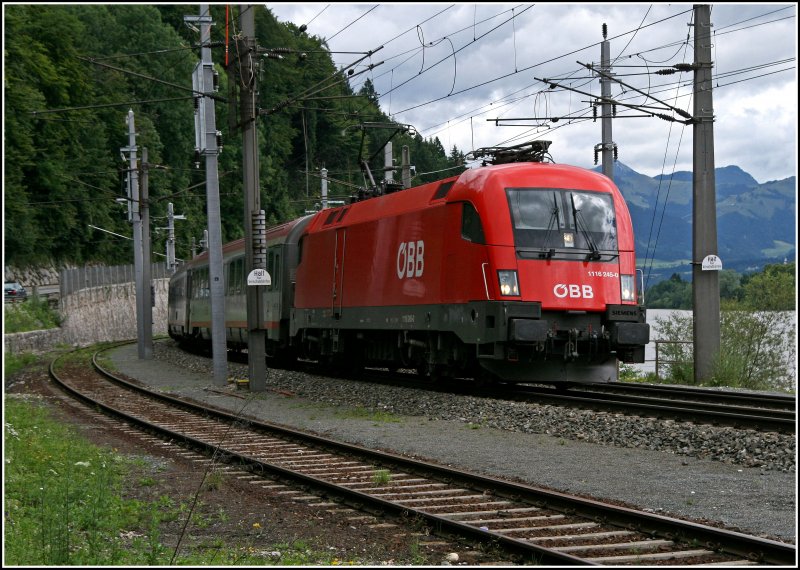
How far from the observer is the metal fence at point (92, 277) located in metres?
55.2

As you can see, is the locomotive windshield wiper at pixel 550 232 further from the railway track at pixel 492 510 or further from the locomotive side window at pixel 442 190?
the railway track at pixel 492 510

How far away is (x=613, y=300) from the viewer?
1652 cm

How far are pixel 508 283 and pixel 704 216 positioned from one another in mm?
7982

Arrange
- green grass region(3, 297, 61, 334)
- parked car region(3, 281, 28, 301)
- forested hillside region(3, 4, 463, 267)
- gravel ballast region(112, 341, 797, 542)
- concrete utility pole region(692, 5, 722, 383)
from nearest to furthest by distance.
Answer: gravel ballast region(112, 341, 797, 542) → concrete utility pole region(692, 5, 722, 383) → green grass region(3, 297, 61, 334) → forested hillside region(3, 4, 463, 267) → parked car region(3, 281, 28, 301)

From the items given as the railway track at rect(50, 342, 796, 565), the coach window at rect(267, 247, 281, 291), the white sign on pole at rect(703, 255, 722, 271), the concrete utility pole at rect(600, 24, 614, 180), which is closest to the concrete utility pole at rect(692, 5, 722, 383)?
the white sign on pole at rect(703, 255, 722, 271)

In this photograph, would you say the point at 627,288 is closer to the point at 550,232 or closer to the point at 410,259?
the point at 550,232

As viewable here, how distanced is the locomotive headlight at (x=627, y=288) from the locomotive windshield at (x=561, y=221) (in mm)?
494

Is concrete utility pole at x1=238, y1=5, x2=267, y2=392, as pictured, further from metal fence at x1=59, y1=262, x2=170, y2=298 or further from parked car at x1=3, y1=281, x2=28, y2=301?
parked car at x1=3, y1=281, x2=28, y2=301

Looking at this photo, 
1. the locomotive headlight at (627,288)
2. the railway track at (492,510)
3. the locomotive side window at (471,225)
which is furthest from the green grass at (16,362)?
the locomotive headlight at (627,288)

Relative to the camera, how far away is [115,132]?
7438cm

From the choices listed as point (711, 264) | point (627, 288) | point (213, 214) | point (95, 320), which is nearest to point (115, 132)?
point (95, 320)

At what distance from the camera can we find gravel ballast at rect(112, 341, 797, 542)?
929 centimetres

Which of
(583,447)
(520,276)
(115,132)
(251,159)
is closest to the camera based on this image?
(583,447)

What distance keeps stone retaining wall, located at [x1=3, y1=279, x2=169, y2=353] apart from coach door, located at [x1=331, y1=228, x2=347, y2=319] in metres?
25.0
